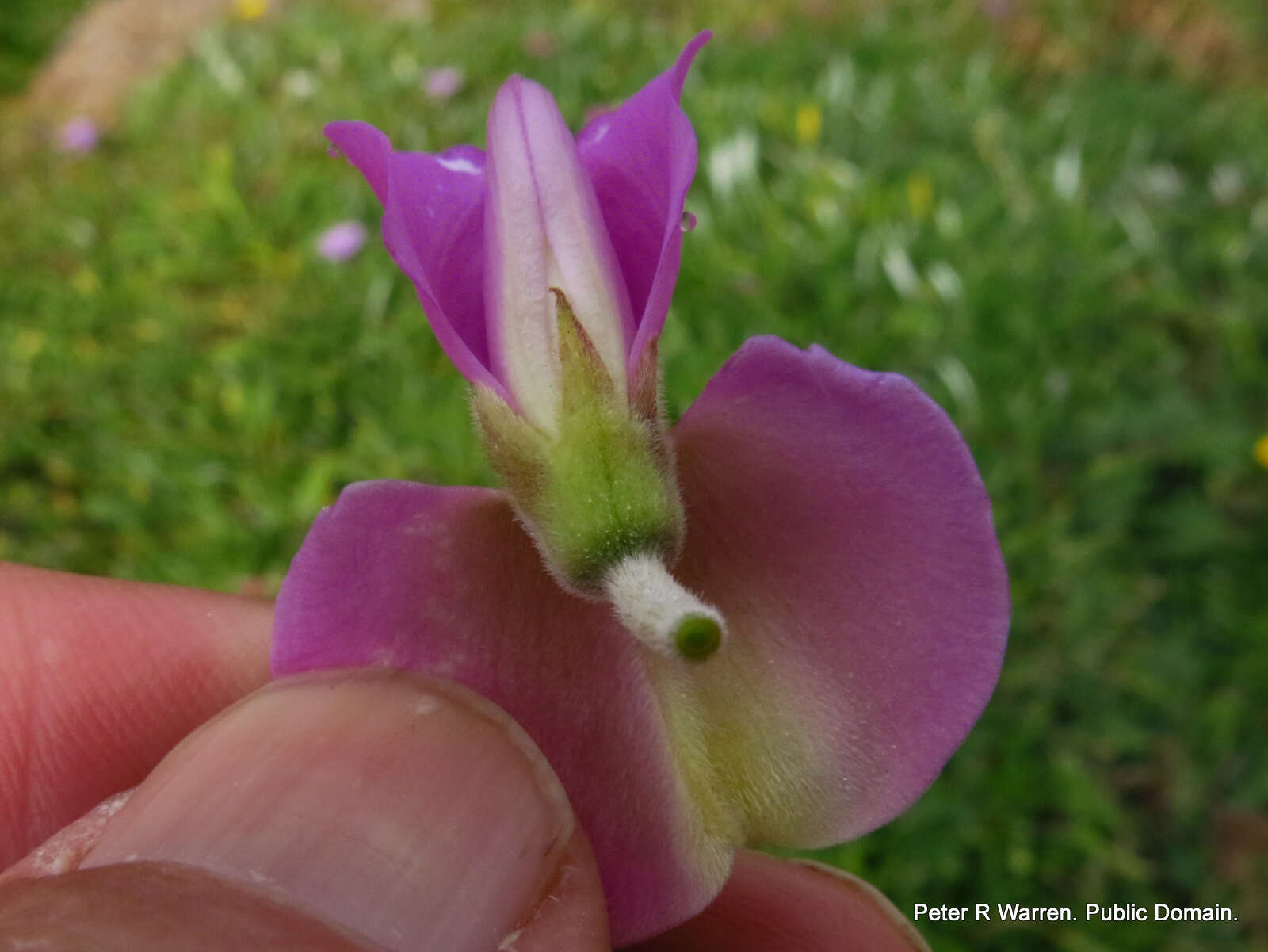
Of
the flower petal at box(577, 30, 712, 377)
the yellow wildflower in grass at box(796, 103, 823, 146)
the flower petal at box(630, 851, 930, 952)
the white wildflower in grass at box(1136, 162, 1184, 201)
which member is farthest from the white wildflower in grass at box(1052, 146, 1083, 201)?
the flower petal at box(577, 30, 712, 377)

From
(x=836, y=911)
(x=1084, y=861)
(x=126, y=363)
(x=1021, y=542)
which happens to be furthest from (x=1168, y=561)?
(x=126, y=363)

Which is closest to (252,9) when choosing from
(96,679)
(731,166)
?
(731,166)

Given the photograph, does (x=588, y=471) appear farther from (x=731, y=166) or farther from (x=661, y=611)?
(x=731, y=166)

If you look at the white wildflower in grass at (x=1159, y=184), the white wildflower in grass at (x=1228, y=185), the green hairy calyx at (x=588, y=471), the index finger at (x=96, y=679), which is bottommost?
the white wildflower in grass at (x=1228, y=185)

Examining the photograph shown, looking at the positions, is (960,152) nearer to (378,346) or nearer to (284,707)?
(378,346)

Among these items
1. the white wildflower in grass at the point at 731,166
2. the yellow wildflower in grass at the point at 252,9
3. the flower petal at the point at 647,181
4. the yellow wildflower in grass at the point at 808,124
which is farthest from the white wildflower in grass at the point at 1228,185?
the yellow wildflower in grass at the point at 252,9

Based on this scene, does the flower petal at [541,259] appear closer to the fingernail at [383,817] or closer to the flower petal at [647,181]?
the flower petal at [647,181]
